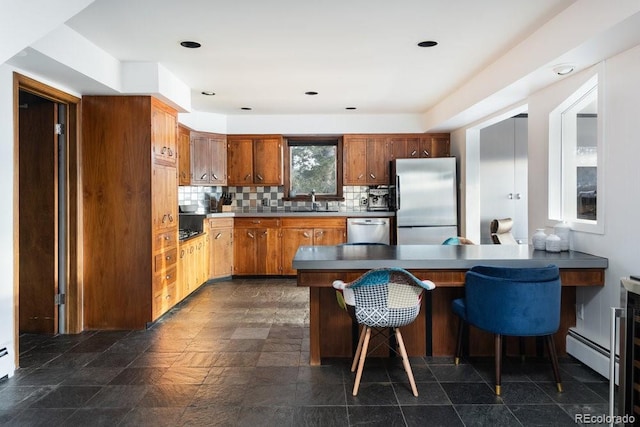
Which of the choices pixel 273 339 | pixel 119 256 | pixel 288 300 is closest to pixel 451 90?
pixel 288 300

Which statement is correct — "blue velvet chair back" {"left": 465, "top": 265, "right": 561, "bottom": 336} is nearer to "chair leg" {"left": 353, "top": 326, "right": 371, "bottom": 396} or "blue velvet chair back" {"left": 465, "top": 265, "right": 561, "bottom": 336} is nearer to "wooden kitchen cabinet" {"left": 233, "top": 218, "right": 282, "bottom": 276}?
"chair leg" {"left": 353, "top": 326, "right": 371, "bottom": 396}

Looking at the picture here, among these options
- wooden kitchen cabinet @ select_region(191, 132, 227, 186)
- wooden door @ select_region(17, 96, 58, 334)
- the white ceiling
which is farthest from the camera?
wooden kitchen cabinet @ select_region(191, 132, 227, 186)

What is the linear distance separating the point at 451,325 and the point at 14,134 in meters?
3.42

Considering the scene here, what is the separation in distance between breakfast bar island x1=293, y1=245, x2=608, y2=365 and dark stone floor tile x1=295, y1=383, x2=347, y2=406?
367mm

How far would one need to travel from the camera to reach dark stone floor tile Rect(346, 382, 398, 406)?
252 centimetres

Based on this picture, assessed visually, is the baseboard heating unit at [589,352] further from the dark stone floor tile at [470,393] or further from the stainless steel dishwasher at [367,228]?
the stainless steel dishwasher at [367,228]

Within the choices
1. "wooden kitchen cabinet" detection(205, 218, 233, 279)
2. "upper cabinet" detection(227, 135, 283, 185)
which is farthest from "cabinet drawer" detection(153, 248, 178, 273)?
"upper cabinet" detection(227, 135, 283, 185)

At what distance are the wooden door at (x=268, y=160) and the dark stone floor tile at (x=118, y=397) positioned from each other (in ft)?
13.5

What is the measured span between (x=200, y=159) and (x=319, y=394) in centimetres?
432

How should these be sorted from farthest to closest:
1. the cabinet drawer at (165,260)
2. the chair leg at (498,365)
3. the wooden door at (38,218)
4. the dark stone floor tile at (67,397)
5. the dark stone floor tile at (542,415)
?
1. the cabinet drawer at (165,260)
2. the wooden door at (38,218)
3. the chair leg at (498,365)
4. the dark stone floor tile at (67,397)
5. the dark stone floor tile at (542,415)

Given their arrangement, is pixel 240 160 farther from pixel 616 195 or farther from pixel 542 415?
pixel 542 415

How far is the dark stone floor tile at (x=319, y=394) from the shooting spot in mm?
2533

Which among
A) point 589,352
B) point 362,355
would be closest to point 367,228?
point 589,352

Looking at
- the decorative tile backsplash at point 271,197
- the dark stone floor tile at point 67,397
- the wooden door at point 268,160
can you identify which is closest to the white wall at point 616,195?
the dark stone floor tile at point 67,397
